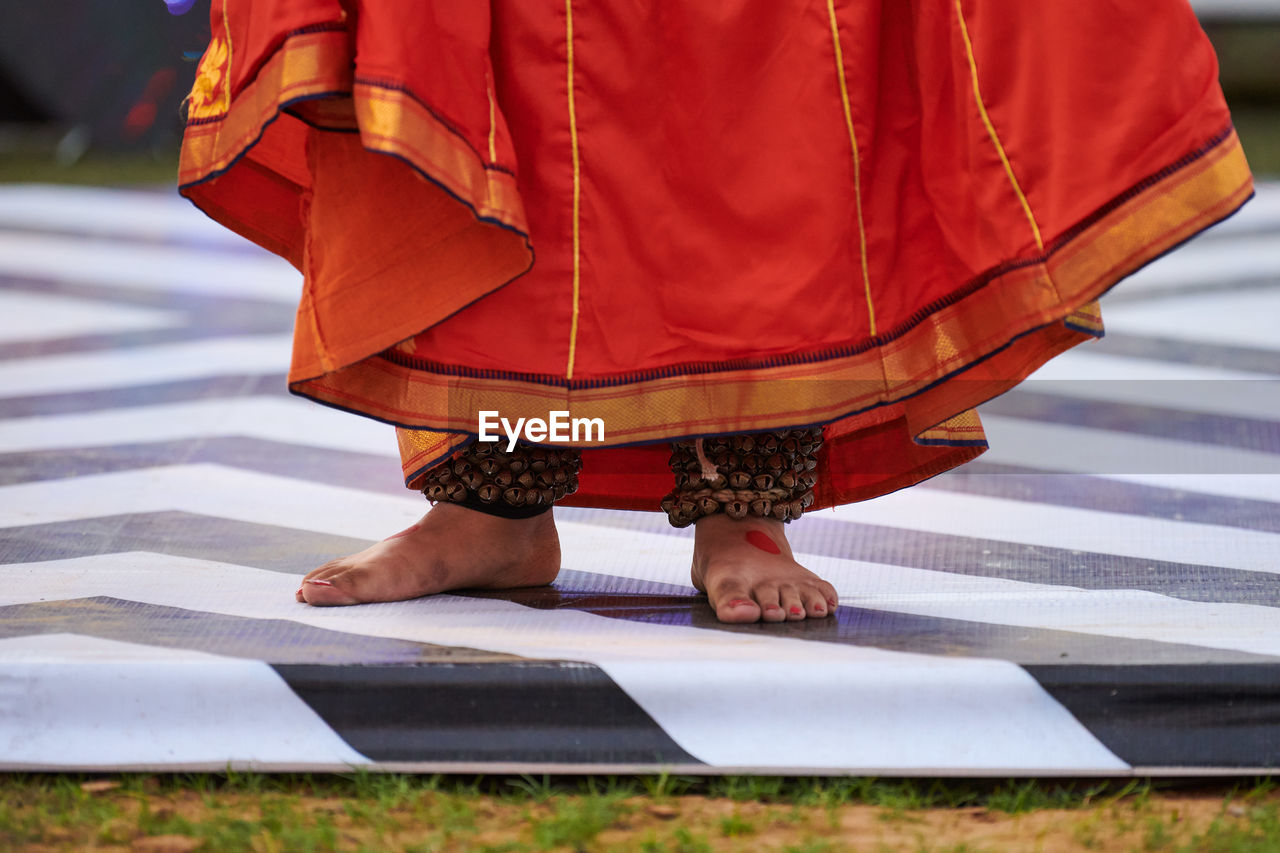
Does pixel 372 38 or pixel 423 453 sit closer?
pixel 372 38

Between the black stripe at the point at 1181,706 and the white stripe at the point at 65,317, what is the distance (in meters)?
2.17

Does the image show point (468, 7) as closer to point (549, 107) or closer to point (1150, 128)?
point (549, 107)

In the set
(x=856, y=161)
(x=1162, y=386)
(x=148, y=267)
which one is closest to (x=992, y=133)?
(x=856, y=161)

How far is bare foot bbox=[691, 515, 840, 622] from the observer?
106 centimetres

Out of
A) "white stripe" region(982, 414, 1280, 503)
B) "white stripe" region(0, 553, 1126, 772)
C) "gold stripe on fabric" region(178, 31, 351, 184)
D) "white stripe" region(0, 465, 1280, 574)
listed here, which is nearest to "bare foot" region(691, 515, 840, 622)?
"white stripe" region(0, 553, 1126, 772)

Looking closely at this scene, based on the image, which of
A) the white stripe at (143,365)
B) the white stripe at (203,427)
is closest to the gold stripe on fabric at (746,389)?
the white stripe at (203,427)

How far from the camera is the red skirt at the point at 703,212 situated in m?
0.99

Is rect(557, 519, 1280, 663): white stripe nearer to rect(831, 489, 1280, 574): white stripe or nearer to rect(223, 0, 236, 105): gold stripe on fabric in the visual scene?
rect(831, 489, 1280, 574): white stripe

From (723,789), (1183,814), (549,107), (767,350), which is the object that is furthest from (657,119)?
(1183,814)

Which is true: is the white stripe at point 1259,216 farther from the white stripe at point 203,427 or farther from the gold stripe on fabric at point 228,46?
the gold stripe on fabric at point 228,46

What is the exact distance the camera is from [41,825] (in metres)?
0.83

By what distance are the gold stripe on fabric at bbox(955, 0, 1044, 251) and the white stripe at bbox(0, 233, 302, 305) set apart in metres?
2.18

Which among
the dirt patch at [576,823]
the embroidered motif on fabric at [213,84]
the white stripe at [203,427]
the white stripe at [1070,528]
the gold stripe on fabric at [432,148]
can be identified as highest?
the embroidered motif on fabric at [213,84]

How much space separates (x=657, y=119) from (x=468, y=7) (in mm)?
164
